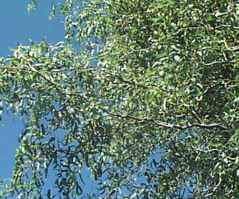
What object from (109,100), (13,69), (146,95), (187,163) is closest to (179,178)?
(187,163)

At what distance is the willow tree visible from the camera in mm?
6066

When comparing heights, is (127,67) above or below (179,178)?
above

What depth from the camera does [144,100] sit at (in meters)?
6.25

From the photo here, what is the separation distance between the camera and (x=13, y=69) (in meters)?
6.22

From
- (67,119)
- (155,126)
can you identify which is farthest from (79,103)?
(155,126)

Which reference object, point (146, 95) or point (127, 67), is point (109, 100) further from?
point (146, 95)

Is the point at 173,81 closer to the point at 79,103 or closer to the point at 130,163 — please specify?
the point at 79,103

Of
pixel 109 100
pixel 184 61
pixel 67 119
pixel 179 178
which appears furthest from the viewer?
pixel 179 178

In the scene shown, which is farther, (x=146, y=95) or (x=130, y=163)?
(x=130, y=163)

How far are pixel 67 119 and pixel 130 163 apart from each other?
1.21 m

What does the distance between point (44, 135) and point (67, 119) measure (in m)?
0.22

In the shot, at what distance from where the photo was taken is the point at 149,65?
680cm

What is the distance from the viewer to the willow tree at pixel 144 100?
607 cm

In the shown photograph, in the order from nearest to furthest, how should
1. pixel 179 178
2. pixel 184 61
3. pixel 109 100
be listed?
pixel 184 61, pixel 109 100, pixel 179 178
